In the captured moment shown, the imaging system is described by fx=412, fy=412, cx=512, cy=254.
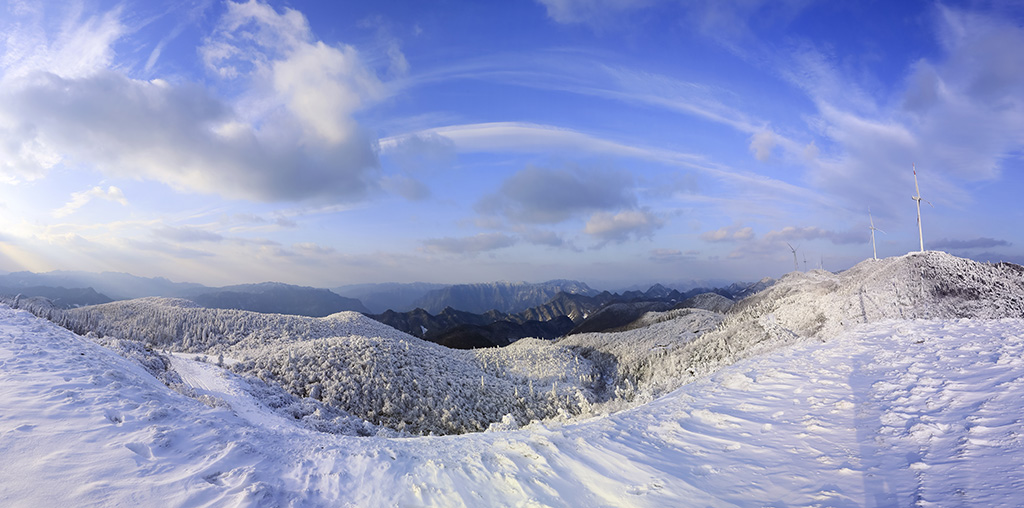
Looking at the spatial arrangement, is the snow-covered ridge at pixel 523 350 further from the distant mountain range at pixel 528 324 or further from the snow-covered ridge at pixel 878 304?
the distant mountain range at pixel 528 324

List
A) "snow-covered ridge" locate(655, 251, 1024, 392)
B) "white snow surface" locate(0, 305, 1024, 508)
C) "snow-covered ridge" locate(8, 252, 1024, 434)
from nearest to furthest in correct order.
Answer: "white snow surface" locate(0, 305, 1024, 508) < "snow-covered ridge" locate(655, 251, 1024, 392) < "snow-covered ridge" locate(8, 252, 1024, 434)

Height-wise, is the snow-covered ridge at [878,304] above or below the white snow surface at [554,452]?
above

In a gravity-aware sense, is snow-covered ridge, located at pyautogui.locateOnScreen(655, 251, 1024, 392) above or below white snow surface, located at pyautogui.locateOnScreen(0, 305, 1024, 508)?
above

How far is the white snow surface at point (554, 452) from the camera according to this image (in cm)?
659


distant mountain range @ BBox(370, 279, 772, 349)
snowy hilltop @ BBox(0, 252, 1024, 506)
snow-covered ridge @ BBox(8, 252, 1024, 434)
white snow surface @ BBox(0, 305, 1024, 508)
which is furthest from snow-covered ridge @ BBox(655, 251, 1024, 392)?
distant mountain range @ BBox(370, 279, 772, 349)

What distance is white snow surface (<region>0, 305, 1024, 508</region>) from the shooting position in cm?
659

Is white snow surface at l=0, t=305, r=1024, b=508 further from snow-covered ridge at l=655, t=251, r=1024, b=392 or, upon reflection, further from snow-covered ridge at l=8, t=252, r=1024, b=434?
snow-covered ridge at l=655, t=251, r=1024, b=392

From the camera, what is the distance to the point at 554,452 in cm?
945

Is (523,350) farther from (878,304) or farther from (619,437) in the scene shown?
(619,437)

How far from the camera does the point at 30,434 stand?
7133mm

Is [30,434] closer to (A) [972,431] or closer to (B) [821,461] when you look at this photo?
(B) [821,461]

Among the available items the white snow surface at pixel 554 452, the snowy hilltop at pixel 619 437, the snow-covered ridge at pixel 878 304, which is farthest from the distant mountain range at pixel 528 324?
the white snow surface at pixel 554 452

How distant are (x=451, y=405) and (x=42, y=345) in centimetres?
1930

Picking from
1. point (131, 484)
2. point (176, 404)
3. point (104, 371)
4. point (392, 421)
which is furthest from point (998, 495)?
point (392, 421)
